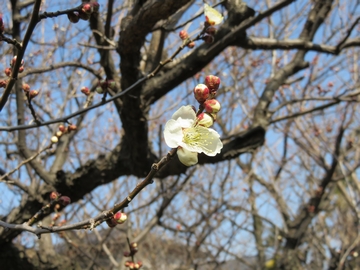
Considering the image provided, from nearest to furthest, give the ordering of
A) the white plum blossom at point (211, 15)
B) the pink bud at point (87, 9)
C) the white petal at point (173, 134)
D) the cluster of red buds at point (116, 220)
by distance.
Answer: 1. the white petal at point (173, 134)
2. the cluster of red buds at point (116, 220)
3. the pink bud at point (87, 9)
4. the white plum blossom at point (211, 15)

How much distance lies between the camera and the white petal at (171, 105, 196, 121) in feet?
3.17

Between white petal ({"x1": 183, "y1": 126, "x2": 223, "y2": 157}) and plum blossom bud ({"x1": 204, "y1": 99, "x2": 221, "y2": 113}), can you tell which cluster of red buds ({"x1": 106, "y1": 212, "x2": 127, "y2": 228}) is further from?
plum blossom bud ({"x1": 204, "y1": 99, "x2": 221, "y2": 113})

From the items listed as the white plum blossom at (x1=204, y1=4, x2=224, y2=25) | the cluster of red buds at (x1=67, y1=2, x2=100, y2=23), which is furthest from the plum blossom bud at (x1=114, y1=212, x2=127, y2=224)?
the white plum blossom at (x1=204, y1=4, x2=224, y2=25)

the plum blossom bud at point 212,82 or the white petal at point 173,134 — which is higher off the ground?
the plum blossom bud at point 212,82

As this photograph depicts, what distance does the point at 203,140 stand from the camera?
1.06 m

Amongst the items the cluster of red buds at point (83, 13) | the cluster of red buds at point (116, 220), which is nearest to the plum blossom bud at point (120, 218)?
the cluster of red buds at point (116, 220)

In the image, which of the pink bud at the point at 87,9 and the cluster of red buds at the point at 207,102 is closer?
the cluster of red buds at the point at 207,102

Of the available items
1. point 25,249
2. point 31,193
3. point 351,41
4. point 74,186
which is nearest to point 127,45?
point 74,186

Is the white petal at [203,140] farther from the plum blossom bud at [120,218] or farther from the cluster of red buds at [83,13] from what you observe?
the cluster of red buds at [83,13]

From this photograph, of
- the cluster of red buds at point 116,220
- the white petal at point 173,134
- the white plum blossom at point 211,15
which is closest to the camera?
the white petal at point 173,134

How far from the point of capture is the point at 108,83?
6.24ft

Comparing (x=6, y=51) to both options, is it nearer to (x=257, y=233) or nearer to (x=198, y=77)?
(x=198, y=77)

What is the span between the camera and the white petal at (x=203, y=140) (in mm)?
998

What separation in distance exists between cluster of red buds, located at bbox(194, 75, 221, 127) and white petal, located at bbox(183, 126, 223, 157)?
0.03 metres
